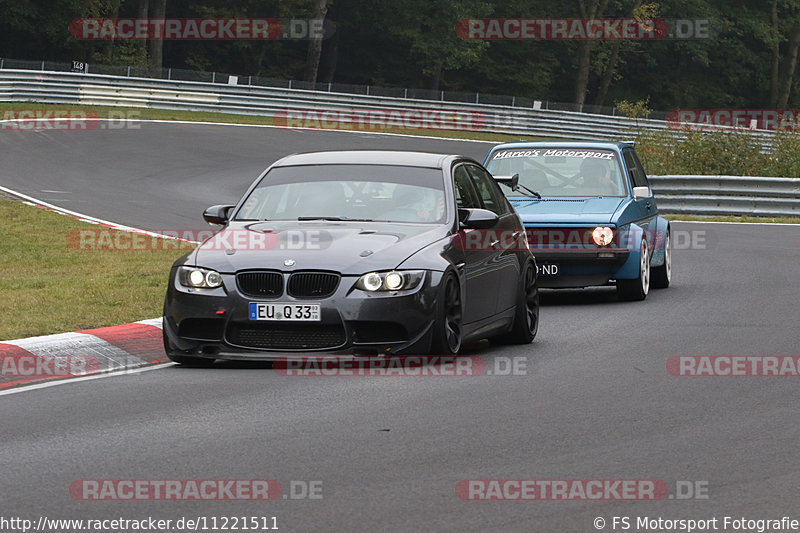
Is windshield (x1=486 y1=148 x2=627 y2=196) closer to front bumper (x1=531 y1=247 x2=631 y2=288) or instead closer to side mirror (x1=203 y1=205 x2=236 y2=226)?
front bumper (x1=531 y1=247 x2=631 y2=288)

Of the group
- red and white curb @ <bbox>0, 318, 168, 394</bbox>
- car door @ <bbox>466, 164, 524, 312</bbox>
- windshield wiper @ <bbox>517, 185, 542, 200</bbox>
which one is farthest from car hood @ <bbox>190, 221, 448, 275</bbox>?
windshield wiper @ <bbox>517, 185, 542, 200</bbox>

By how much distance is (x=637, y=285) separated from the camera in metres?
14.7

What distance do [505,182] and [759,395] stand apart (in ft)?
17.1

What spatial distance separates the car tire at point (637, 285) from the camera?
1465cm

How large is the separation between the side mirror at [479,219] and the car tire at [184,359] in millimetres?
2143

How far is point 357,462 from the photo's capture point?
22.1ft

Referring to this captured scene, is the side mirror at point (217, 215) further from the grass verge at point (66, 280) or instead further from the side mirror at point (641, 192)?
the side mirror at point (641, 192)

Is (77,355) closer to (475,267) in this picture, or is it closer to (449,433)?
(475,267)

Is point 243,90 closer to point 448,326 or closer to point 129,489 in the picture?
point 448,326

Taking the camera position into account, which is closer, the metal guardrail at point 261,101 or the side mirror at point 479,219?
the side mirror at point 479,219

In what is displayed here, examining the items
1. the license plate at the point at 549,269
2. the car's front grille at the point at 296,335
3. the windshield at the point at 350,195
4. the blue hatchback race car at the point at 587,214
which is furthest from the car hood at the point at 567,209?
the car's front grille at the point at 296,335

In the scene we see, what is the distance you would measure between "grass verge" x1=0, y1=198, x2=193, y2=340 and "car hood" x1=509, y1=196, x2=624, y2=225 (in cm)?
381

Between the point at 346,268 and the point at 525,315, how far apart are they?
2.42m

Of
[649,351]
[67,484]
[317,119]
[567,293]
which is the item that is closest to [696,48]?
[317,119]
